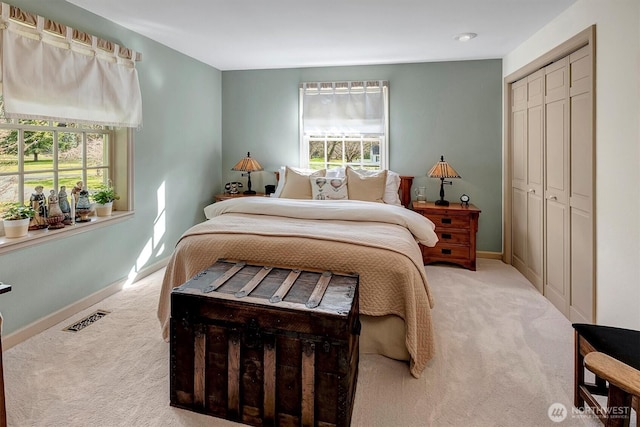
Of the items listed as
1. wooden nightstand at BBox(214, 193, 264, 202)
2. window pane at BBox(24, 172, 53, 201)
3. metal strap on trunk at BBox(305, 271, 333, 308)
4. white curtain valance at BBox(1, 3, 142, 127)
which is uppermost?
white curtain valance at BBox(1, 3, 142, 127)

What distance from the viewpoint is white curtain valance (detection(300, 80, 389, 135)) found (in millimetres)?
4559

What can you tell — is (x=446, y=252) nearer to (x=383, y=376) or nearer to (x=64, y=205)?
(x=383, y=376)

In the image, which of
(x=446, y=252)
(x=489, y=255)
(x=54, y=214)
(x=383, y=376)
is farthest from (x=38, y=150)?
(x=489, y=255)

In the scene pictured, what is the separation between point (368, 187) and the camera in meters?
4.04

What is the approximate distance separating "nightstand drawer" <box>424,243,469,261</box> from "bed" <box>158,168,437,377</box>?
1492mm

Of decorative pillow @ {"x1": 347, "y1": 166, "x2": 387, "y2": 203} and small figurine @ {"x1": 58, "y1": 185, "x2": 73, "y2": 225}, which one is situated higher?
decorative pillow @ {"x1": 347, "y1": 166, "x2": 387, "y2": 203}

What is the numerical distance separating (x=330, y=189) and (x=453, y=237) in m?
1.49

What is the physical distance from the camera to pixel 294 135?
4.89m

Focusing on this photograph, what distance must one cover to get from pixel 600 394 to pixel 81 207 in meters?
3.66

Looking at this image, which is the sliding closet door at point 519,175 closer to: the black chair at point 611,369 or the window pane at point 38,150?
the black chair at point 611,369

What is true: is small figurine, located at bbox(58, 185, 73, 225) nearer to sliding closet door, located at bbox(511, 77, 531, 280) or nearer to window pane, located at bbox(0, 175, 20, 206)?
window pane, located at bbox(0, 175, 20, 206)

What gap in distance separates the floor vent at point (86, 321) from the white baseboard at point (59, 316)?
142 millimetres

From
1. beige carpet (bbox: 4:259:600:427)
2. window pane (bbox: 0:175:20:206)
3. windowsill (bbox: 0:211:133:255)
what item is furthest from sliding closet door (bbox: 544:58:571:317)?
window pane (bbox: 0:175:20:206)

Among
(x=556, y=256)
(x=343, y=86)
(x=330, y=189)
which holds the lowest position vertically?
(x=556, y=256)
